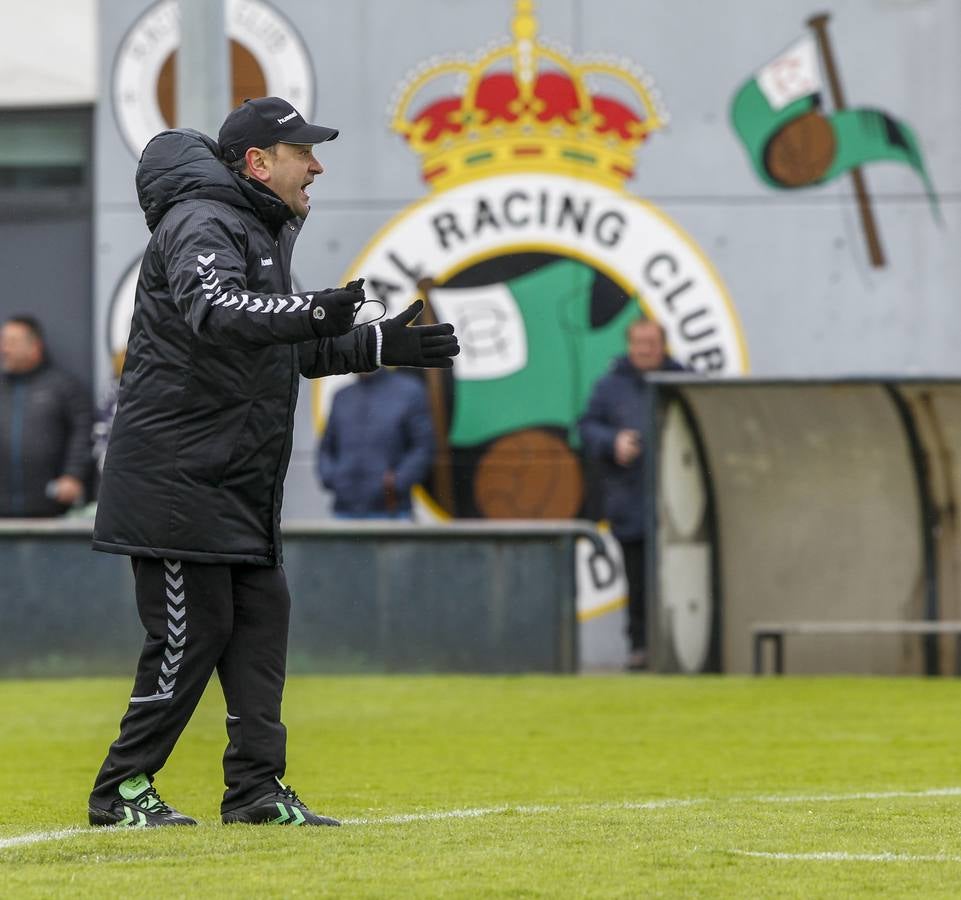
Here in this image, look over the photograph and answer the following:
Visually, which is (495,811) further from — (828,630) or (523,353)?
(523,353)

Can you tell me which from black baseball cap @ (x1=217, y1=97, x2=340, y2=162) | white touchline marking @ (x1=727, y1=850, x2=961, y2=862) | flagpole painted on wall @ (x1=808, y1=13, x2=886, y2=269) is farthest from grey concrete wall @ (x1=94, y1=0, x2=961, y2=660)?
white touchline marking @ (x1=727, y1=850, x2=961, y2=862)

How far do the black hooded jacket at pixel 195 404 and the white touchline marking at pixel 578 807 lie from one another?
26.3 inches

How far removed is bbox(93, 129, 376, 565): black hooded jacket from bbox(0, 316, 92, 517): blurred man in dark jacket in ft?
28.1

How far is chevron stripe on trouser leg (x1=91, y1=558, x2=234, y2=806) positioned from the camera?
507cm

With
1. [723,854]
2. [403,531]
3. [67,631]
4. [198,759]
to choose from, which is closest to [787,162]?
[403,531]

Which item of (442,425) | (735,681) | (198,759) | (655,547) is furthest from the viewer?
(442,425)

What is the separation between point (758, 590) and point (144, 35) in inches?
222

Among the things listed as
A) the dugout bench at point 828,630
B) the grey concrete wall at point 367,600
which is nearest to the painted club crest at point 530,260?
the dugout bench at point 828,630

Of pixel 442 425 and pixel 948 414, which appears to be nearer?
pixel 948 414

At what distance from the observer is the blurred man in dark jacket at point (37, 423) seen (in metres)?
13.6

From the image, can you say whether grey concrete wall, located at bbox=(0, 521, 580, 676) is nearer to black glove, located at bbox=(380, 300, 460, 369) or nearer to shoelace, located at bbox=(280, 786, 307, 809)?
shoelace, located at bbox=(280, 786, 307, 809)

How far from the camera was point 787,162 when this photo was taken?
14258 mm

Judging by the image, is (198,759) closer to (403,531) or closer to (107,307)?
(403,531)

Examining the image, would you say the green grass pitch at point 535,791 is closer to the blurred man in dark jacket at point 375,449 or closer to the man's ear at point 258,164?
the man's ear at point 258,164
